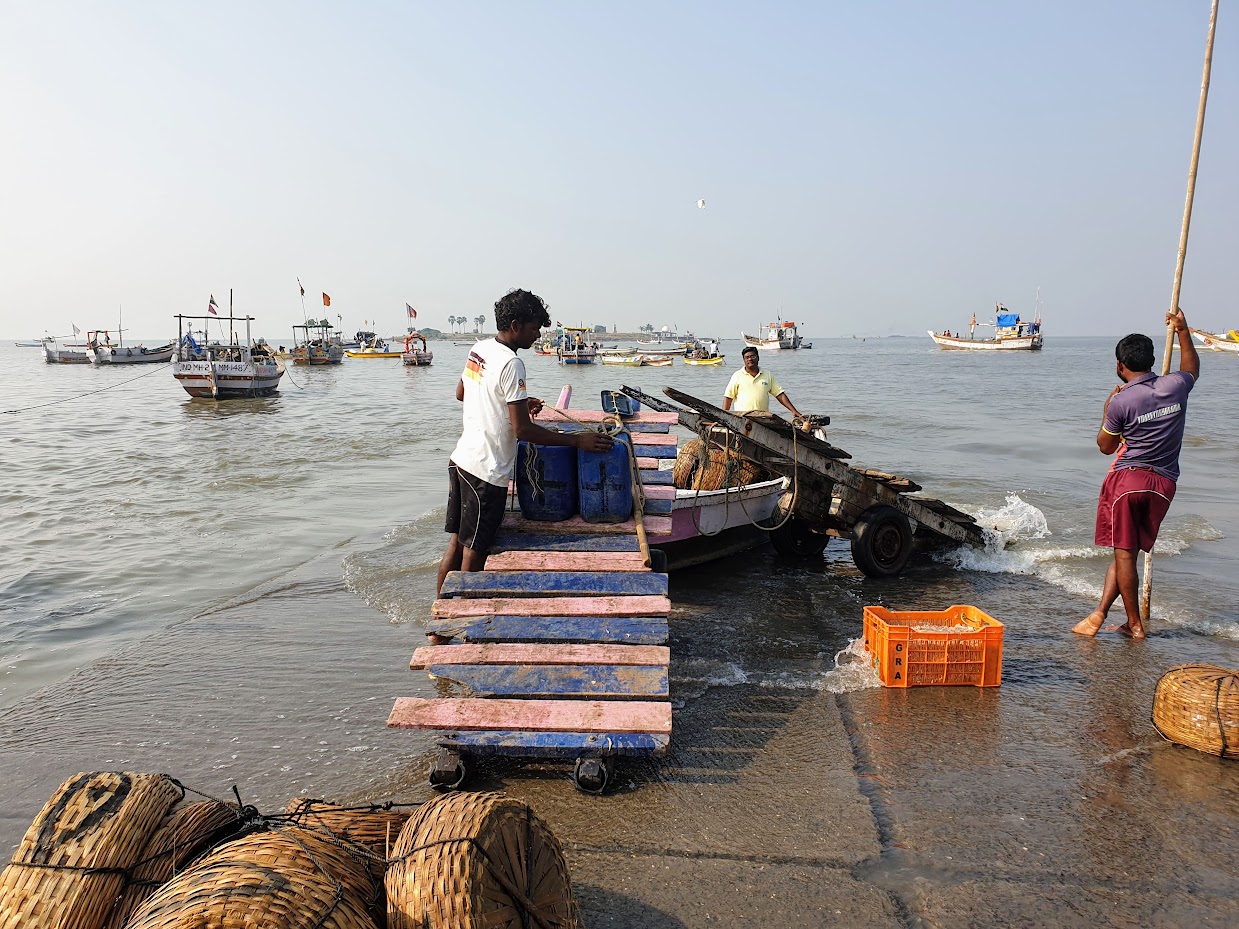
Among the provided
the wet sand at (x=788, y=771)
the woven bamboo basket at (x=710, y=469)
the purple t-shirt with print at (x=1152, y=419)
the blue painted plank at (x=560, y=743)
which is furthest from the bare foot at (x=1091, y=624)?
the blue painted plank at (x=560, y=743)

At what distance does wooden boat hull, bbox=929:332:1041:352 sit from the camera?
3061 inches

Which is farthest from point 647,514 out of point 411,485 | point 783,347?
point 783,347

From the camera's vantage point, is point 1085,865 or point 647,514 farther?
point 647,514

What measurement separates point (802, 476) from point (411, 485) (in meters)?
8.80

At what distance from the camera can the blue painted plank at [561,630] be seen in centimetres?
427

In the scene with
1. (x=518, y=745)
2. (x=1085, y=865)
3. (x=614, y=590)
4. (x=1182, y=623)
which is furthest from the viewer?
(x=1182, y=623)

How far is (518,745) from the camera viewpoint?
3619mm

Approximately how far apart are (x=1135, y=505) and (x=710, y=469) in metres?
3.65

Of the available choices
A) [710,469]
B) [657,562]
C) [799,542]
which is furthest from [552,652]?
[799,542]

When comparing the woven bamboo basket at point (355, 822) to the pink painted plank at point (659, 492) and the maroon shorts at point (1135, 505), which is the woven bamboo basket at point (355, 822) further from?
the maroon shorts at point (1135, 505)

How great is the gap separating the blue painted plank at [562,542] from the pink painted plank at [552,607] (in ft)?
2.02

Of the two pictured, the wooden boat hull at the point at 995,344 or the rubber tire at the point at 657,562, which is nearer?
the rubber tire at the point at 657,562

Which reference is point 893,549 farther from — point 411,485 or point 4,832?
point 411,485

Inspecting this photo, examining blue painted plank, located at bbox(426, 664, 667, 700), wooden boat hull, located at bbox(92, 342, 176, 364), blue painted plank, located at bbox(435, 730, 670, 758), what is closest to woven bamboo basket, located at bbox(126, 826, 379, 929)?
blue painted plank, located at bbox(435, 730, 670, 758)
